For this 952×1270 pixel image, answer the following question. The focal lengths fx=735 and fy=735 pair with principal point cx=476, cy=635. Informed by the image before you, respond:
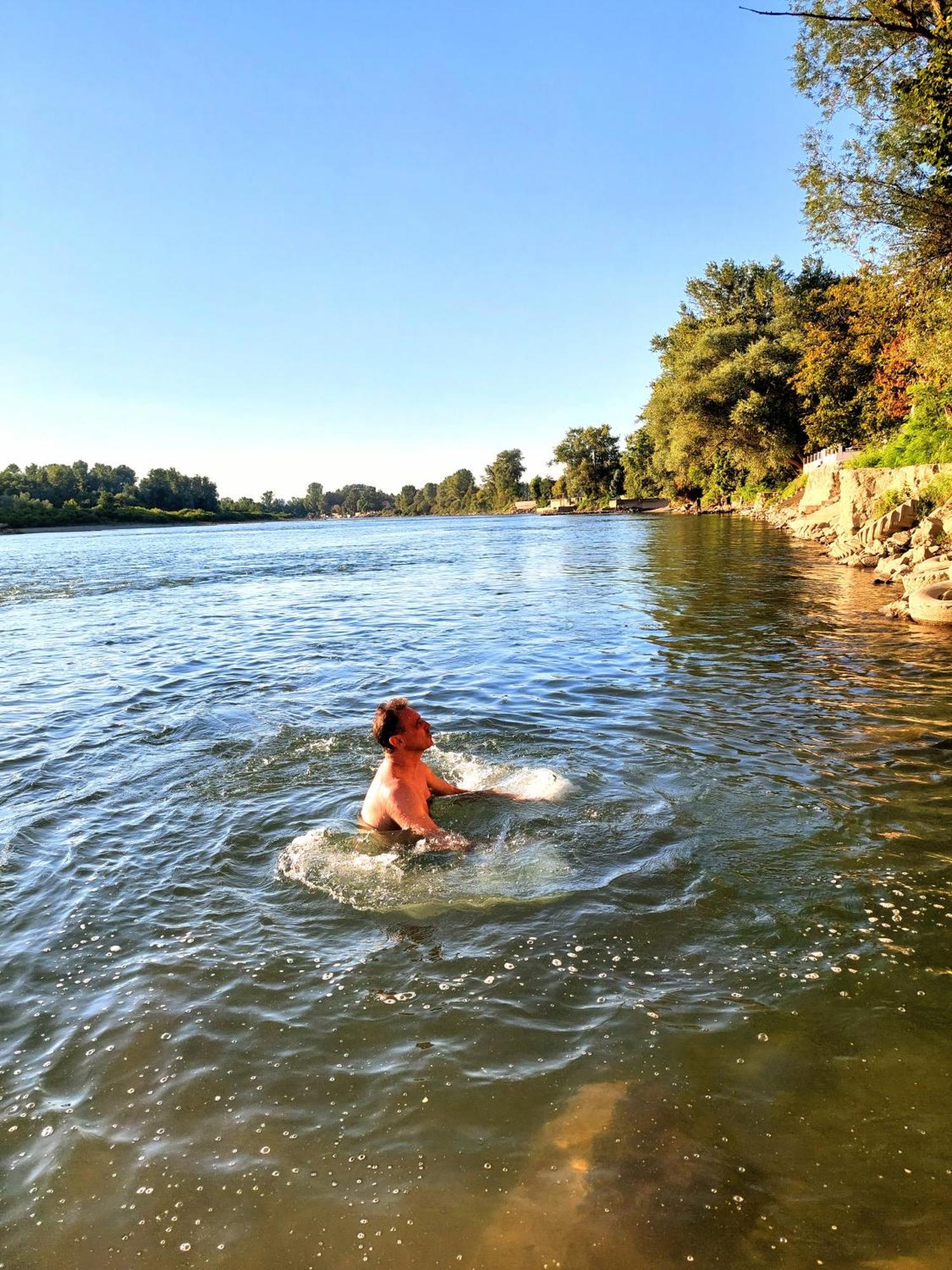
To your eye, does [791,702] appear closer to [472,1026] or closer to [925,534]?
[472,1026]

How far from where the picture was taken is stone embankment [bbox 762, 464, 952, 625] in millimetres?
15273

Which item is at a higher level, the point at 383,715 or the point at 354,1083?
the point at 383,715

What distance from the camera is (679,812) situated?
6539 mm

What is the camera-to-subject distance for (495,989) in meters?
4.30

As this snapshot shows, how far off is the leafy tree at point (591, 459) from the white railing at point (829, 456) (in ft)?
276

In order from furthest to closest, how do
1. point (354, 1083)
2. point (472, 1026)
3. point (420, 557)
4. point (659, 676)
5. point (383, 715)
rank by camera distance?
point (420, 557), point (659, 676), point (383, 715), point (472, 1026), point (354, 1083)

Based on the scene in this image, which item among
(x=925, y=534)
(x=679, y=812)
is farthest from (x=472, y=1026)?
(x=925, y=534)

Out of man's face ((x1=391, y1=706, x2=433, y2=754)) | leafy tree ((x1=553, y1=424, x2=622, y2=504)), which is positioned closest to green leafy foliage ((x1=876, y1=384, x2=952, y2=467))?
man's face ((x1=391, y1=706, x2=433, y2=754))

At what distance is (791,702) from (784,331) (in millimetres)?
58467

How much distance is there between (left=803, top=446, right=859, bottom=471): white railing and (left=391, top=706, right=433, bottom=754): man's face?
4060 centimetres

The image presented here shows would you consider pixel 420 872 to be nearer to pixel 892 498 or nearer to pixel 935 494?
pixel 935 494

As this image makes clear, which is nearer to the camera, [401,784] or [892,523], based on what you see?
[401,784]

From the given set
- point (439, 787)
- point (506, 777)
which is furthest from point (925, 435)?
point (439, 787)

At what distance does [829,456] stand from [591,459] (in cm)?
9689
